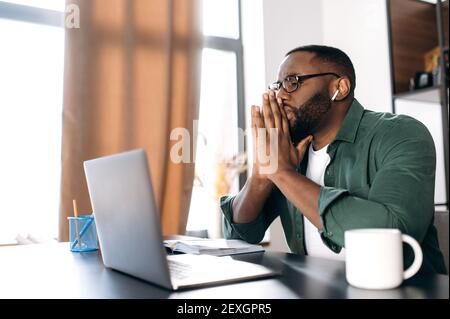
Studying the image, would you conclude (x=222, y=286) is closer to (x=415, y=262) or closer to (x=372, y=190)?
(x=415, y=262)

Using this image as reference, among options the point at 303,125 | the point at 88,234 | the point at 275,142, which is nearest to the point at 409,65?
the point at 303,125

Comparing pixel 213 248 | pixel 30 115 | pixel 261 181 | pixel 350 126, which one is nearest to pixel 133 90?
pixel 30 115

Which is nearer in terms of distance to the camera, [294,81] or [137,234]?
[137,234]

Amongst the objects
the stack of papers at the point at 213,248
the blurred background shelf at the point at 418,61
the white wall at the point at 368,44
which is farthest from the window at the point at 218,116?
the stack of papers at the point at 213,248

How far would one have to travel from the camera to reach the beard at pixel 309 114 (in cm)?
139

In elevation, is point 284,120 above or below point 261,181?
above

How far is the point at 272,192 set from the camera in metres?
1.46

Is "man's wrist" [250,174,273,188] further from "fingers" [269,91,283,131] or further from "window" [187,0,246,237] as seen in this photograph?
"window" [187,0,246,237]

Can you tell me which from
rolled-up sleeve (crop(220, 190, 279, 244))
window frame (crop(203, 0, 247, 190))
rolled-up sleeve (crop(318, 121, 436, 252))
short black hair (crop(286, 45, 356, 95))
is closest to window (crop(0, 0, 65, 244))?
window frame (crop(203, 0, 247, 190))

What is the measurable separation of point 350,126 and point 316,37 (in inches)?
82.1

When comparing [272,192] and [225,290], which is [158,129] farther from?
[225,290]

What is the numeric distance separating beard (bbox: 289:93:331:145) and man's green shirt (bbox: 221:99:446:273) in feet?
0.26

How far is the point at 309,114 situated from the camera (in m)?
1.40

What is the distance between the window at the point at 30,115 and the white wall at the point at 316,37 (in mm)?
1206
